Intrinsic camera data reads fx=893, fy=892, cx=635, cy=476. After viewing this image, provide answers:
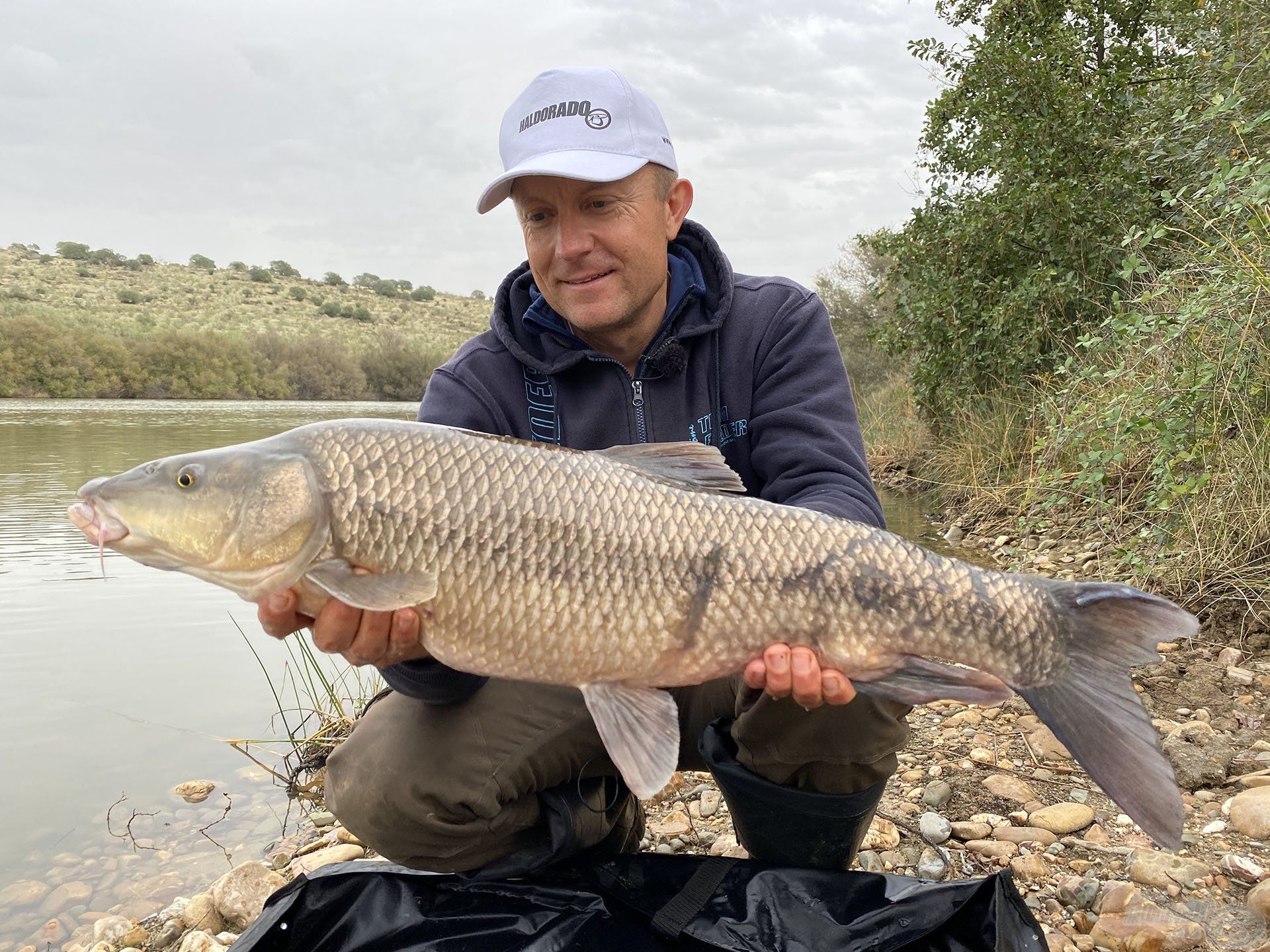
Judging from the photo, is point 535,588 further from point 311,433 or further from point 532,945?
point 532,945

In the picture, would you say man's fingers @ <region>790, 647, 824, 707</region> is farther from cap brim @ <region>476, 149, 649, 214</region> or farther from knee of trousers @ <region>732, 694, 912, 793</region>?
cap brim @ <region>476, 149, 649, 214</region>

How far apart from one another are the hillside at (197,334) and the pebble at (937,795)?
22687 millimetres

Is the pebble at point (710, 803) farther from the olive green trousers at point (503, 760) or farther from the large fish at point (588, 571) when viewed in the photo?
the large fish at point (588, 571)

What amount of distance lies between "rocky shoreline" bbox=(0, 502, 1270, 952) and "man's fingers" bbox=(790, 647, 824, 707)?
65 cm

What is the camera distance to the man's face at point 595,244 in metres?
2.16

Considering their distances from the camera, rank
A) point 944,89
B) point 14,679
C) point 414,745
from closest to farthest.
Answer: point 414,745 → point 14,679 → point 944,89

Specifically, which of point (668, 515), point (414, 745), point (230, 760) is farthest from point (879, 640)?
point (230, 760)

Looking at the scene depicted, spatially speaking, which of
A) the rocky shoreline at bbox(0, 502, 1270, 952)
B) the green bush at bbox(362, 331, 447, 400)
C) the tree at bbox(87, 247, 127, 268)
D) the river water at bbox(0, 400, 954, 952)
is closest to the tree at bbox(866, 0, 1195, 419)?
the river water at bbox(0, 400, 954, 952)

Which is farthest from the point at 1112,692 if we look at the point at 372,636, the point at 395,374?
the point at 395,374

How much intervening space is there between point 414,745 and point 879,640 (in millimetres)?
990

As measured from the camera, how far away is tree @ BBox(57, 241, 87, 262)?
44.8m

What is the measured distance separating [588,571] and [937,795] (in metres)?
1.34

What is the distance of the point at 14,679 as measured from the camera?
3982mm

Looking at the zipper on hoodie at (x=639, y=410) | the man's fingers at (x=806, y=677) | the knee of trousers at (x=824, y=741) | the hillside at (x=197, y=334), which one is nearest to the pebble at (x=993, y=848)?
the knee of trousers at (x=824, y=741)
